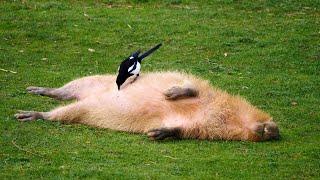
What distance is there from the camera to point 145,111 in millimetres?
8453

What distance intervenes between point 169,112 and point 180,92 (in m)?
0.28

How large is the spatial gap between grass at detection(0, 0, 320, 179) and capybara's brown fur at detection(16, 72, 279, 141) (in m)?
0.15

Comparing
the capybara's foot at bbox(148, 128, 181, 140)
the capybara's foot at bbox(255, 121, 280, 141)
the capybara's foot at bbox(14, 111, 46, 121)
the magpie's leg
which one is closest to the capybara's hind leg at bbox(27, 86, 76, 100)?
the capybara's foot at bbox(14, 111, 46, 121)

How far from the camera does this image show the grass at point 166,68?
7.05 meters

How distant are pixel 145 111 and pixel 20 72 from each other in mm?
3224

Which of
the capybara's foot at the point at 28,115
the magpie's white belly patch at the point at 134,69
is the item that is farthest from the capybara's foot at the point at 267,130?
the capybara's foot at the point at 28,115

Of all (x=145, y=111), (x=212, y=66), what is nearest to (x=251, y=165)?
(x=145, y=111)

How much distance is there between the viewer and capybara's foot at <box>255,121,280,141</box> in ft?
25.9

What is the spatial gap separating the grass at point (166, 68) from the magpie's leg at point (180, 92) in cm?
58

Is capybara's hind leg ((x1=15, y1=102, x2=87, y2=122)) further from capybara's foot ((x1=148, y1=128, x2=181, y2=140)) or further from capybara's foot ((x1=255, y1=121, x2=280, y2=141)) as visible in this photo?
capybara's foot ((x1=255, y1=121, x2=280, y2=141))

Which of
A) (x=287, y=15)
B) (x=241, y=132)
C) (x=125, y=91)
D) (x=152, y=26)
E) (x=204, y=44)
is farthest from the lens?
(x=287, y=15)

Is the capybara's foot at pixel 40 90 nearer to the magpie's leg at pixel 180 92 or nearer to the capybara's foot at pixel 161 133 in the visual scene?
the magpie's leg at pixel 180 92

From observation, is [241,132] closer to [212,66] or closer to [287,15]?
[212,66]

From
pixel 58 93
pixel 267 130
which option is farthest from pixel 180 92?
pixel 58 93
